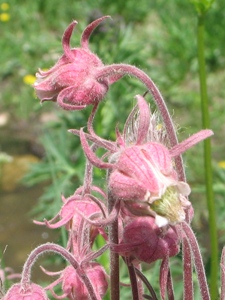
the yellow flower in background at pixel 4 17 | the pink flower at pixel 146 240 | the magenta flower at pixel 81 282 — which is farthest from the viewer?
the yellow flower in background at pixel 4 17

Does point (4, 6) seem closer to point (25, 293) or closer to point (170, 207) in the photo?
point (25, 293)

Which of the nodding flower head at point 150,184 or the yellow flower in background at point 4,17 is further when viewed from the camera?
the yellow flower in background at point 4,17

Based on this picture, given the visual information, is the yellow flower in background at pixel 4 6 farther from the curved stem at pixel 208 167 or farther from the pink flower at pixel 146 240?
the pink flower at pixel 146 240

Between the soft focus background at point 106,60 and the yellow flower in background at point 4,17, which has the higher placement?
the yellow flower in background at point 4,17

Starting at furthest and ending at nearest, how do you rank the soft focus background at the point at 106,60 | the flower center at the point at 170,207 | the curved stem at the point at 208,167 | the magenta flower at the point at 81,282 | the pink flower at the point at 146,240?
the soft focus background at the point at 106,60 → the curved stem at the point at 208,167 → the magenta flower at the point at 81,282 → the pink flower at the point at 146,240 → the flower center at the point at 170,207

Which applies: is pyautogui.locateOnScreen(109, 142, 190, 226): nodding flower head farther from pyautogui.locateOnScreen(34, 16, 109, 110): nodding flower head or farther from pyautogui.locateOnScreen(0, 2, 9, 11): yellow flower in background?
pyautogui.locateOnScreen(0, 2, 9, 11): yellow flower in background

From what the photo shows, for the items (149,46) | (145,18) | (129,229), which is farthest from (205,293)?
(145,18)

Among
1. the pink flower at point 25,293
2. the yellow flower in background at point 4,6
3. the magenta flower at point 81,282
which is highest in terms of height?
the yellow flower in background at point 4,6

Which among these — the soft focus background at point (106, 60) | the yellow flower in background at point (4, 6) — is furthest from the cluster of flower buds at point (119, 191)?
the yellow flower in background at point (4, 6)

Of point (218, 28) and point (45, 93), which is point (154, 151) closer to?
point (45, 93)
